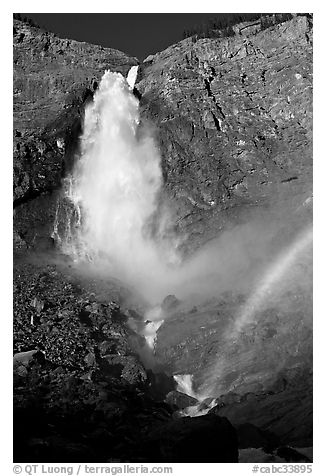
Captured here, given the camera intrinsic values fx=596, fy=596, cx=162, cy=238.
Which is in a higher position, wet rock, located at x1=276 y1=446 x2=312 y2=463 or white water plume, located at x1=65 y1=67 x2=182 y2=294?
white water plume, located at x1=65 y1=67 x2=182 y2=294

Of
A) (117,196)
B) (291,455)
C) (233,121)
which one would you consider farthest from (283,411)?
(233,121)

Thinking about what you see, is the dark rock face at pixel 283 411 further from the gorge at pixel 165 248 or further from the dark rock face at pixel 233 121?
the dark rock face at pixel 233 121

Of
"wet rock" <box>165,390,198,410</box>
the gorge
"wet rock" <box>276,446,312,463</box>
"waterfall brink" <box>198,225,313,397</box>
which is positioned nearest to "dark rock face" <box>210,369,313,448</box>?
the gorge

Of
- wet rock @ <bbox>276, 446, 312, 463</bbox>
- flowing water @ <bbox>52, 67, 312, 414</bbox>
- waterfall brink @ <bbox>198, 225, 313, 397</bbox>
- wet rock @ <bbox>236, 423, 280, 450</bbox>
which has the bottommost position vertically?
wet rock @ <bbox>276, 446, 312, 463</bbox>

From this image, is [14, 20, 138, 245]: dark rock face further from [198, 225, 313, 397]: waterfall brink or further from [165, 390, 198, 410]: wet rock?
[165, 390, 198, 410]: wet rock

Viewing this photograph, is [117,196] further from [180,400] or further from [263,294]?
[180,400]
